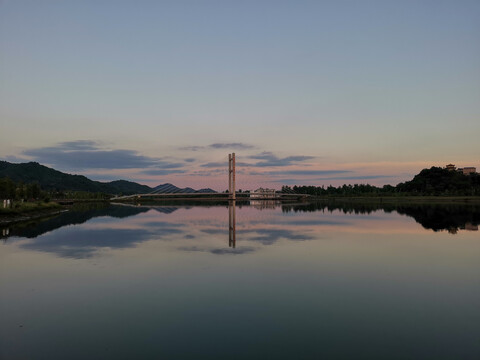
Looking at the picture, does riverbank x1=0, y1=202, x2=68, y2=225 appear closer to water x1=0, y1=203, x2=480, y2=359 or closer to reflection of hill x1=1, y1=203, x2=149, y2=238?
reflection of hill x1=1, y1=203, x2=149, y2=238

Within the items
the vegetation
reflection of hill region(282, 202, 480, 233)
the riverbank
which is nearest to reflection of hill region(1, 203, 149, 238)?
the riverbank

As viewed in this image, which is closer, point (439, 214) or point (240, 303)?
point (240, 303)

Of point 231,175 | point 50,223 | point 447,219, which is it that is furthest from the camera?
point 231,175

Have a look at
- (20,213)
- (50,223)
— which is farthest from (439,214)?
(20,213)

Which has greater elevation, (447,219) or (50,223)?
(50,223)

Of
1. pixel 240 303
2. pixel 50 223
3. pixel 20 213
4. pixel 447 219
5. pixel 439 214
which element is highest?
pixel 20 213

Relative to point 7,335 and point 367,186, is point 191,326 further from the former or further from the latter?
point 367,186

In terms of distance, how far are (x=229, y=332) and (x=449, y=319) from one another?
600cm

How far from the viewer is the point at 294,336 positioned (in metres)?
8.55

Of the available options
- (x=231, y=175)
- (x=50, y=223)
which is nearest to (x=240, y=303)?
(x=50, y=223)

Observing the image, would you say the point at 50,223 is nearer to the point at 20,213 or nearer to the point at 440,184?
the point at 20,213

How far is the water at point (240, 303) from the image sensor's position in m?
8.04

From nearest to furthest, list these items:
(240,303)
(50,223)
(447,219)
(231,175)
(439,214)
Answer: (240,303)
(50,223)
(447,219)
(439,214)
(231,175)

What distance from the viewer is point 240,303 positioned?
11.2 meters
